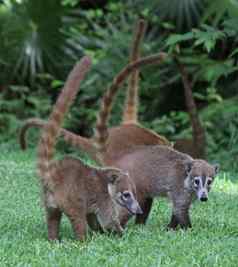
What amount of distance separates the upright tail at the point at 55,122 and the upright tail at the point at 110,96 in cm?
65

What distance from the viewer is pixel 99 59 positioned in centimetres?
1127

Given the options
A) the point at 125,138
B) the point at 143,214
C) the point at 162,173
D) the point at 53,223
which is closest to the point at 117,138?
the point at 125,138

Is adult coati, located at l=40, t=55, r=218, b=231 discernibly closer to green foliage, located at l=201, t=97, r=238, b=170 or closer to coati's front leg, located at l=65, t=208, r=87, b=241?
coati's front leg, located at l=65, t=208, r=87, b=241

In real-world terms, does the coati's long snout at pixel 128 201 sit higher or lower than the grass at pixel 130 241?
higher

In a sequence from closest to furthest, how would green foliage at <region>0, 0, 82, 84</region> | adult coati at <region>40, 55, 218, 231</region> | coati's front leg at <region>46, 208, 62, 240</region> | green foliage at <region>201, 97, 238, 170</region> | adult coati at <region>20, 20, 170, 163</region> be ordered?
1. coati's front leg at <region>46, 208, 62, 240</region>
2. adult coati at <region>40, 55, 218, 231</region>
3. adult coati at <region>20, 20, 170, 163</region>
4. green foliage at <region>201, 97, 238, 170</region>
5. green foliage at <region>0, 0, 82, 84</region>

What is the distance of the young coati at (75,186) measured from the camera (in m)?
5.05

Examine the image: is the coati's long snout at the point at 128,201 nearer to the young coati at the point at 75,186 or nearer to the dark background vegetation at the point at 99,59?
the young coati at the point at 75,186

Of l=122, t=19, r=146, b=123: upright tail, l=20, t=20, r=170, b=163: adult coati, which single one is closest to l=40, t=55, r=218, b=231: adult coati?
l=20, t=20, r=170, b=163: adult coati

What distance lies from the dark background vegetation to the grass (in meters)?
3.95

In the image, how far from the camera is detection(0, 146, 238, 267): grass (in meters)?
4.62

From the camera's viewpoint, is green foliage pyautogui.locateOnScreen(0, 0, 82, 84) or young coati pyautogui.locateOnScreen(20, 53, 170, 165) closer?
young coati pyautogui.locateOnScreen(20, 53, 170, 165)

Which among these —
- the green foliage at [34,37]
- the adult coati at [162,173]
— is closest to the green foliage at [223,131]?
the green foliage at [34,37]

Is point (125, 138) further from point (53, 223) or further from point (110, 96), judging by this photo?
point (53, 223)

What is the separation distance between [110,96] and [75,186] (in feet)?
2.83
